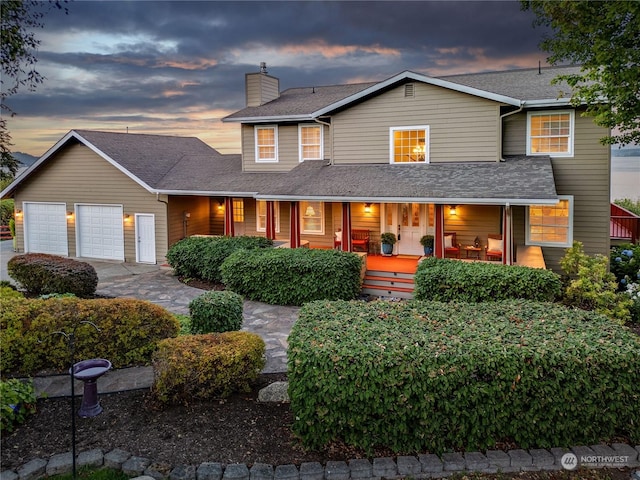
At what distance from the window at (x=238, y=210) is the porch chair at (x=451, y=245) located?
8551 mm

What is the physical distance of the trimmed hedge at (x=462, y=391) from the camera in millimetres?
5168

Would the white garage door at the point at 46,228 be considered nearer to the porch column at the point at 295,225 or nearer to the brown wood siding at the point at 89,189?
the brown wood siding at the point at 89,189

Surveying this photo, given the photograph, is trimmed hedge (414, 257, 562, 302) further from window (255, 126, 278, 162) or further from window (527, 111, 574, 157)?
window (255, 126, 278, 162)

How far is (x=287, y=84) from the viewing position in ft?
74.9

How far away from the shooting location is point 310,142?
18.2m

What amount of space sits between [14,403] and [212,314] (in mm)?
3396

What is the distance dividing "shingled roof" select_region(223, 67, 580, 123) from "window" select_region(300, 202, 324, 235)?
10.4 feet

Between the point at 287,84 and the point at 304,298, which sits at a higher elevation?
the point at 287,84

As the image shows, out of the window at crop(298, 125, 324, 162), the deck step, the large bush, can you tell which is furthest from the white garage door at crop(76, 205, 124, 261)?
the deck step

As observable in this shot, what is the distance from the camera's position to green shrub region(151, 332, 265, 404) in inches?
252

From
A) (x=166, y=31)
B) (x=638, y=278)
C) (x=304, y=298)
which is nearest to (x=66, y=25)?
(x=166, y=31)

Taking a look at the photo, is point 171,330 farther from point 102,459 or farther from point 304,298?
point 304,298

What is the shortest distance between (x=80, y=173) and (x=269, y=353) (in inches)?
585

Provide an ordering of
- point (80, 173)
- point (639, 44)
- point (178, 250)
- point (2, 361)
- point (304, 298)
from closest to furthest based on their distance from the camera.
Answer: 1. point (2, 361)
2. point (639, 44)
3. point (304, 298)
4. point (178, 250)
5. point (80, 173)
